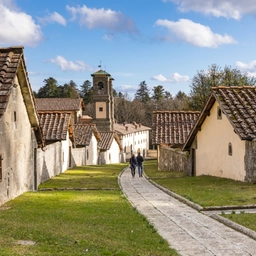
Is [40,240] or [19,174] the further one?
[19,174]

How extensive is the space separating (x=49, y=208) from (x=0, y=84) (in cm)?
414

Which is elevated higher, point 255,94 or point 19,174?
point 255,94

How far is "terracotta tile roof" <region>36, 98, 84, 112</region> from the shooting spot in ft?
287

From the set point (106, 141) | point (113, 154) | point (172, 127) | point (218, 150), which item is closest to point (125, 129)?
point (113, 154)

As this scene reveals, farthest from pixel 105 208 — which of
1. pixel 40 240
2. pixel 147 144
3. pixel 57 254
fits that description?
pixel 147 144

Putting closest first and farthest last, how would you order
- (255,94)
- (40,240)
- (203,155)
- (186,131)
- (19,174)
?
(40,240), (19,174), (255,94), (203,155), (186,131)

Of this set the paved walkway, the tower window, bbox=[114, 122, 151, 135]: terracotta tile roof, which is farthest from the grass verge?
bbox=[114, 122, 151, 135]: terracotta tile roof

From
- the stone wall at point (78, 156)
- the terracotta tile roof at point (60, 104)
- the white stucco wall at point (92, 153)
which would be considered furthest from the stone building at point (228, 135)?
the terracotta tile roof at point (60, 104)

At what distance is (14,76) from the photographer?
14008 mm

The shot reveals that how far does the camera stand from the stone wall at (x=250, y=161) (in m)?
18.5

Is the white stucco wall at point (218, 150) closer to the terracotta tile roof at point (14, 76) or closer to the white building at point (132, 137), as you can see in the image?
the terracotta tile roof at point (14, 76)

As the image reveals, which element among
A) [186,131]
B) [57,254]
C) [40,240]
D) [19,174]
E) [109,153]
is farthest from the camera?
[109,153]

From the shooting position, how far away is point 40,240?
845 cm

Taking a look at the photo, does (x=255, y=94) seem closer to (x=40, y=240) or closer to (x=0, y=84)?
(x=0, y=84)
